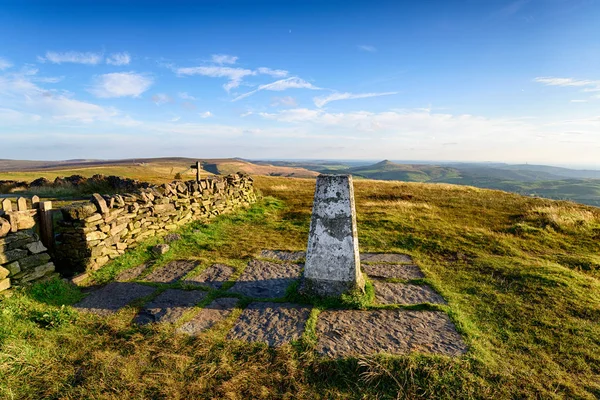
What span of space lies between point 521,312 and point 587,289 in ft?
6.90

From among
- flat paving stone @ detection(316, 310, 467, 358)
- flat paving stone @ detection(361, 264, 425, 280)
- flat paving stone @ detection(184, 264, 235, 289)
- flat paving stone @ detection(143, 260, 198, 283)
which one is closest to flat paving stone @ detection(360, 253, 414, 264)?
flat paving stone @ detection(361, 264, 425, 280)

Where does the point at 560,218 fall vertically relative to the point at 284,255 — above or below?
above

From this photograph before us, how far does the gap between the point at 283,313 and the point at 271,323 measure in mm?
369

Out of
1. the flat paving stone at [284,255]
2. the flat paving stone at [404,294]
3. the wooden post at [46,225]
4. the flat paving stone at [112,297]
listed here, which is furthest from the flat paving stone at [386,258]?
the wooden post at [46,225]

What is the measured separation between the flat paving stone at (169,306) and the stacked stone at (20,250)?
233 centimetres

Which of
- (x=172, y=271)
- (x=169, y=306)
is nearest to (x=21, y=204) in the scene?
(x=172, y=271)

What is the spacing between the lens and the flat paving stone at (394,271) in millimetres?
7098

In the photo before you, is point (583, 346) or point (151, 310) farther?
point (151, 310)

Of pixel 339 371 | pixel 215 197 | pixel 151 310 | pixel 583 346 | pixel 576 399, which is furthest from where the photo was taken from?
pixel 215 197

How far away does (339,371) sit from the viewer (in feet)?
12.8

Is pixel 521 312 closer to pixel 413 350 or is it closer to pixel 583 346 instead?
pixel 583 346

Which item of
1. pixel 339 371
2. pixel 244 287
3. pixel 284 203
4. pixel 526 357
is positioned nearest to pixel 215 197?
pixel 284 203

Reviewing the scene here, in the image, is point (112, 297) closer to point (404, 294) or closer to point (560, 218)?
point (404, 294)

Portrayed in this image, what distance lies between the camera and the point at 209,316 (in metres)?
5.20
